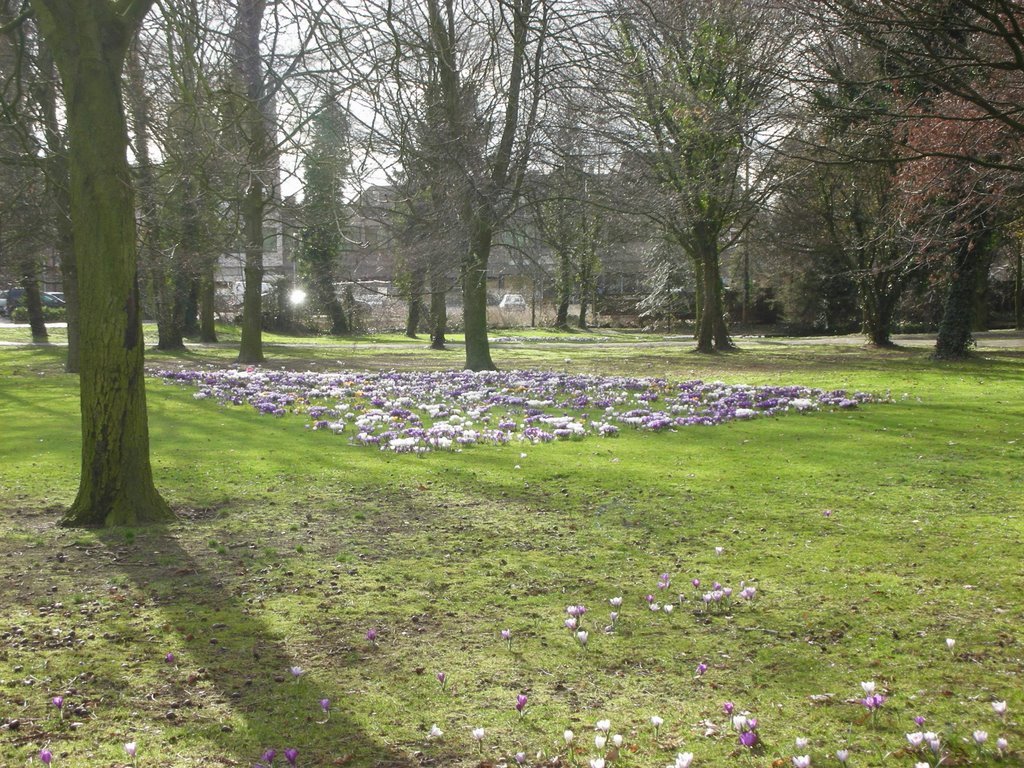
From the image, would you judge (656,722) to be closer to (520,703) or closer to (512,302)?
(520,703)

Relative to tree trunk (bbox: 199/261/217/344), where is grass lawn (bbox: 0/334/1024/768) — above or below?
below

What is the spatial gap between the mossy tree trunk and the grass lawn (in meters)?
0.70

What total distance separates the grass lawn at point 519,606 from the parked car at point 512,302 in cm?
5801

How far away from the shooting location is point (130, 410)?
7008 millimetres

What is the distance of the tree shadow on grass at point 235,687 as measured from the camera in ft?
12.1

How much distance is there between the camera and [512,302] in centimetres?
7100

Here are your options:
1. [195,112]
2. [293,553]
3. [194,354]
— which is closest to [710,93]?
[194,354]

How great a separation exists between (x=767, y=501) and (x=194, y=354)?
27.5 metres

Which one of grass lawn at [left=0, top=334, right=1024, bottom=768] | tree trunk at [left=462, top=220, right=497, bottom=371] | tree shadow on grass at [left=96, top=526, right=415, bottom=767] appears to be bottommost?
tree shadow on grass at [left=96, top=526, right=415, bottom=767]

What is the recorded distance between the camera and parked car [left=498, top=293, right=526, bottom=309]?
68.4 metres

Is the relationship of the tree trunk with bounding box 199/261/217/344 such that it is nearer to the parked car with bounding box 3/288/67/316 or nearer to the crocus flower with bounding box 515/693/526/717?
the parked car with bounding box 3/288/67/316

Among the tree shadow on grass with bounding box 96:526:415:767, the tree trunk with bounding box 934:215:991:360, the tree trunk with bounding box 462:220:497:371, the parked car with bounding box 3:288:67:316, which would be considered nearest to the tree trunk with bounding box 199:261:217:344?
the tree trunk with bounding box 462:220:497:371

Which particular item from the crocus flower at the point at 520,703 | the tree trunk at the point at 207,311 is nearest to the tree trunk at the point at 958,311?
the crocus flower at the point at 520,703

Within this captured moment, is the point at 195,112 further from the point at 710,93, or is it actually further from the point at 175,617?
the point at 710,93
